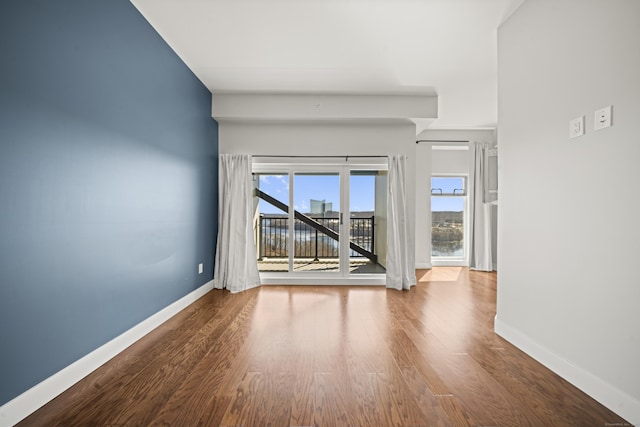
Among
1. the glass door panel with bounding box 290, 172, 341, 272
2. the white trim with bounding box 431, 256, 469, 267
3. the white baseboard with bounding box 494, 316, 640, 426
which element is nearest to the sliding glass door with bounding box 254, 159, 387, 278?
the glass door panel with bounding box 290, 172, 341, 272

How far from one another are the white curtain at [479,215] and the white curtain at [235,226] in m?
3.94

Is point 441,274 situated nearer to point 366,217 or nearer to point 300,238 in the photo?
point 366,217

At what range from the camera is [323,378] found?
74.9 inches

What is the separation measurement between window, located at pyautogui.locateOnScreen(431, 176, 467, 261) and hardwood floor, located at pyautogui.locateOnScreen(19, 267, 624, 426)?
3.21 meters

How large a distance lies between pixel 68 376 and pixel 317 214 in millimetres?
3394

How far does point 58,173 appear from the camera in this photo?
1.74 m

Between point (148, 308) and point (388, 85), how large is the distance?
357 cm

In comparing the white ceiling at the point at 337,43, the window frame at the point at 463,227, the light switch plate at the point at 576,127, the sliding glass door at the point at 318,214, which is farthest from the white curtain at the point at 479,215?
the light switch plate at the point at 576,127

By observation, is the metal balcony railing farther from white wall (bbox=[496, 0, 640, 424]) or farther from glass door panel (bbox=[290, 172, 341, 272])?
white wall (bbox=[496, 0, 640, 424])

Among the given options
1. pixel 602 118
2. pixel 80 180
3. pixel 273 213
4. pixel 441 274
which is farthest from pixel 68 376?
pixel 441 274

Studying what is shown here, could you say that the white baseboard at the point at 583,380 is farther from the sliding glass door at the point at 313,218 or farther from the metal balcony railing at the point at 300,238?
the metal balcony railing at the point at 300,238

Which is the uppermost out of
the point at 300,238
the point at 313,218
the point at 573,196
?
the point at 573,196

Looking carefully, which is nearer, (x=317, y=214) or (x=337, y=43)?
(x=337, y=43)

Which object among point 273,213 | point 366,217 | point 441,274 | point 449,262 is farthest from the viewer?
point 449,262
